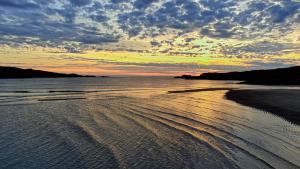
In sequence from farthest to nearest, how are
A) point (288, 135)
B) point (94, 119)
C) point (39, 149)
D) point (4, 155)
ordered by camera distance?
point (94, 119)
point (288, 135)
point (39, 149)
point (4, 155)

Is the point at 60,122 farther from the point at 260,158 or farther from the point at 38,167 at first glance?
the point at 260,158

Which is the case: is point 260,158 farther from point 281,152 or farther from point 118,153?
point 118,153

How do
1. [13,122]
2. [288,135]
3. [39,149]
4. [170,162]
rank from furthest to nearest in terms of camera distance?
[13,122]
[288,135]
[39,149]
[170,162]

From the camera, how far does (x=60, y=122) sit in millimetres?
23516

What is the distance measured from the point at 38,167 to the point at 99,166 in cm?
250

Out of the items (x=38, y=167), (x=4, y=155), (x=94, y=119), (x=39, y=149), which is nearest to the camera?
(x=38, y=167)

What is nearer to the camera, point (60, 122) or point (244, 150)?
point (244, 150)

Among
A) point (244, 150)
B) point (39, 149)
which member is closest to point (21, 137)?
point (39, 149)

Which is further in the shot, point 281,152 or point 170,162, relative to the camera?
point 281,152

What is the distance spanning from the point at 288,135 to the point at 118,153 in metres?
10.6

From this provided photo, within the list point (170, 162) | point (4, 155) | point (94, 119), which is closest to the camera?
point (170, 162)

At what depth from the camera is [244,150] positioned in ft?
48.0

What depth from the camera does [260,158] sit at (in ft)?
43.4

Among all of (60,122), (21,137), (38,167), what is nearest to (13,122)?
(60,122)
